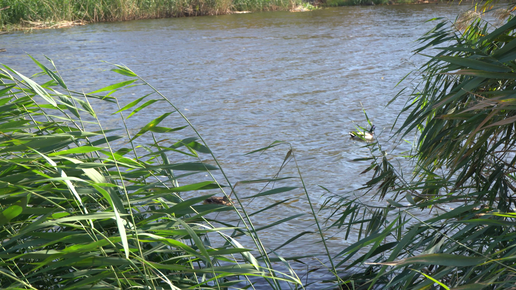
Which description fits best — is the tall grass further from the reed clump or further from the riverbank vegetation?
the reed clump

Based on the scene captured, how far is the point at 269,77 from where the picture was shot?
1112 centimetres

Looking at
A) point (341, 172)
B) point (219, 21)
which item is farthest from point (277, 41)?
point (341, 172)

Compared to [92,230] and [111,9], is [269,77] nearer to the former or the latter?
[92,230]

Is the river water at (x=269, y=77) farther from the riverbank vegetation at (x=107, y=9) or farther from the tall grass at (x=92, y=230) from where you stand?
the tall grass at (x=92, y=230)

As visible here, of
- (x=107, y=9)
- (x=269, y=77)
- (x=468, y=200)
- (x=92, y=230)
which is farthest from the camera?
(x=107, y=9)

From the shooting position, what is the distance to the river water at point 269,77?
232 inches

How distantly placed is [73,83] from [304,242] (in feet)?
26.1

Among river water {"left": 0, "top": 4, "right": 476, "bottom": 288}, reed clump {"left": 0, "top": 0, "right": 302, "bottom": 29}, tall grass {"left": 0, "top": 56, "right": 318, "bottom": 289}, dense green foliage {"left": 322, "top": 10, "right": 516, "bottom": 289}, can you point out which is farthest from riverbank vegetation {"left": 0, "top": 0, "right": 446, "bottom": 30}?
dense green foliage {"left": 322, "top": 10, "right": 516, "bottom": 289}

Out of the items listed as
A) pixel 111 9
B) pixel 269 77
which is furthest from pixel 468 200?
pixel 111 9

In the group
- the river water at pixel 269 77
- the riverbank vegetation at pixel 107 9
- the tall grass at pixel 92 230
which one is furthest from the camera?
the riverbank vegetation at pixel 107 9

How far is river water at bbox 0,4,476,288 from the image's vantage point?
5.89 m

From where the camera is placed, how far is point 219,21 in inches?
866

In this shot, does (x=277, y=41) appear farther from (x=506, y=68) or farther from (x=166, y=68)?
(x=506, y=68)

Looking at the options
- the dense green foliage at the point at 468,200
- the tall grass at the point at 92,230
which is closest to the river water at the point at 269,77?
the dense green foliage at the point at 468,200
